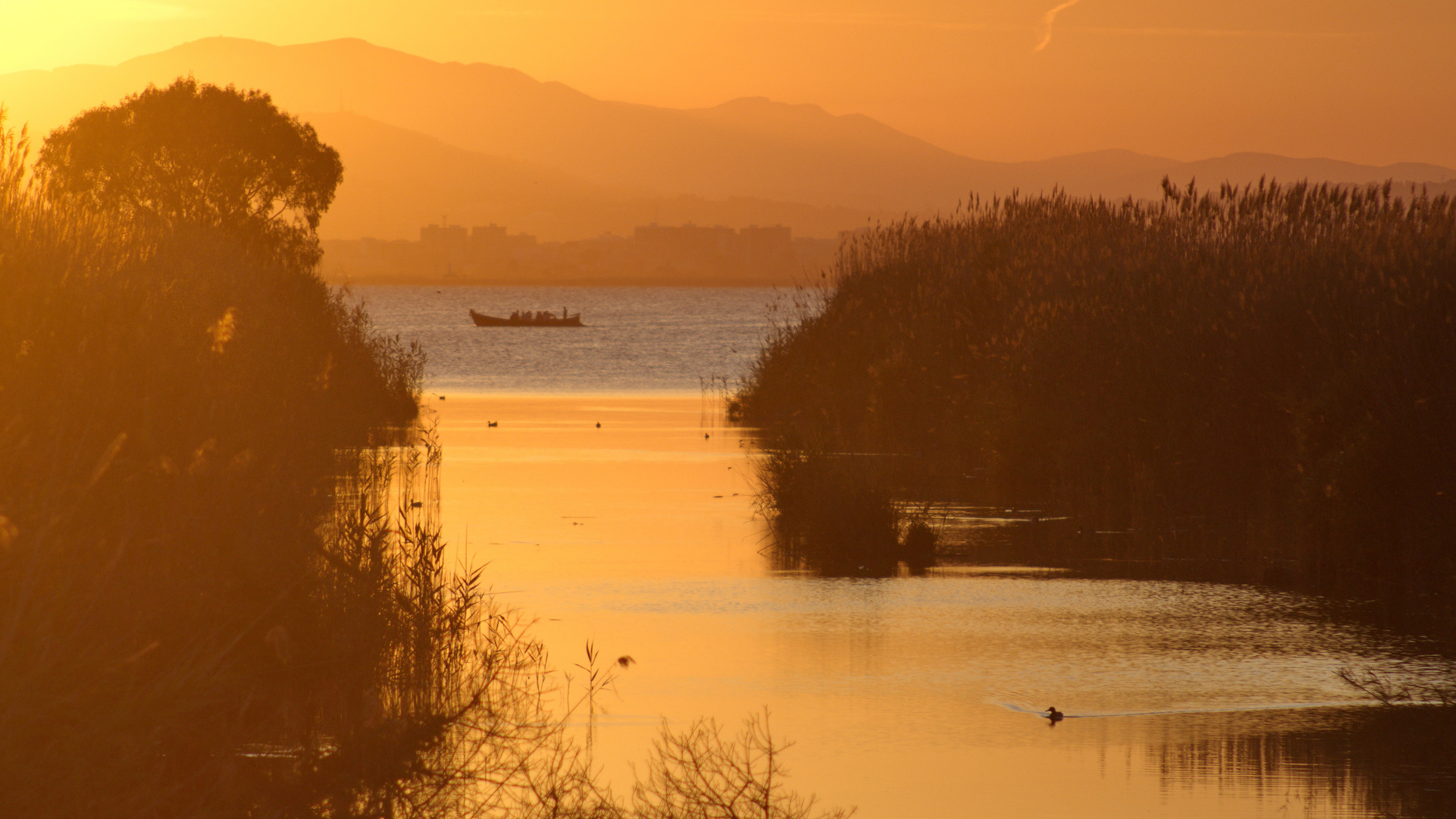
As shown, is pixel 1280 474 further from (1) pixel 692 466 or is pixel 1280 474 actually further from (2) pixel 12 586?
(2) pixel 12 586

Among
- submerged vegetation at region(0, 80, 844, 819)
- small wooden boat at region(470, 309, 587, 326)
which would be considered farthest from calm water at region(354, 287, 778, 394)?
submerged vegetation at region(0, 80, 844, 819)

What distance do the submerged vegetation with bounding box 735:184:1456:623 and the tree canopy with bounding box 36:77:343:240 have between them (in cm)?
→ 2812

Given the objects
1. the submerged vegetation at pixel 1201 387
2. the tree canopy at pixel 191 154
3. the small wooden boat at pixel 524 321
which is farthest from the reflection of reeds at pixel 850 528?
the small wooden boat at pixel 524 321

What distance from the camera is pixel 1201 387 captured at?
64.3ft

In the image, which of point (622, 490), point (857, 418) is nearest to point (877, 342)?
point (857, 418)

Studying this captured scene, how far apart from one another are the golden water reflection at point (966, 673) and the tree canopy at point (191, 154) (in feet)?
116

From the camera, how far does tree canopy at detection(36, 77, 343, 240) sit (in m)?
50.9

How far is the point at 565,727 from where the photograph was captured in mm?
9789

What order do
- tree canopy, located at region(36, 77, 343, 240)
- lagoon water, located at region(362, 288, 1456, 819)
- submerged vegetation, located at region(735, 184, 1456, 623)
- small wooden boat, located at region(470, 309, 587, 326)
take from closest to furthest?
1. lagoon water, located at region(362, 288, 1456, 819)
2. submerged vegetation, located at region(735, 184, 1456, 623)
3. tree canopy, located at region(36, 77, 343, 240)
4. small wooden boat, located at region(470, 309, 587, 326)

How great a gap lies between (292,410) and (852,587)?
526 centimetres

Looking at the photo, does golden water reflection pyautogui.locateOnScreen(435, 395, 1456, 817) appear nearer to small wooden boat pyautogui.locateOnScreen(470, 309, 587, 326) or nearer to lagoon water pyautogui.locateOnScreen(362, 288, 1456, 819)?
lagoon water pyautogui.locateOnScreen(362, 288, 1456, 819)

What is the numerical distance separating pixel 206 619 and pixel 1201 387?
13.8m

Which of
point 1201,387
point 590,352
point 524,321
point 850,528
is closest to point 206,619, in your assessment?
point 850,528

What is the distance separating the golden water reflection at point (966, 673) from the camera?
8.81 m
